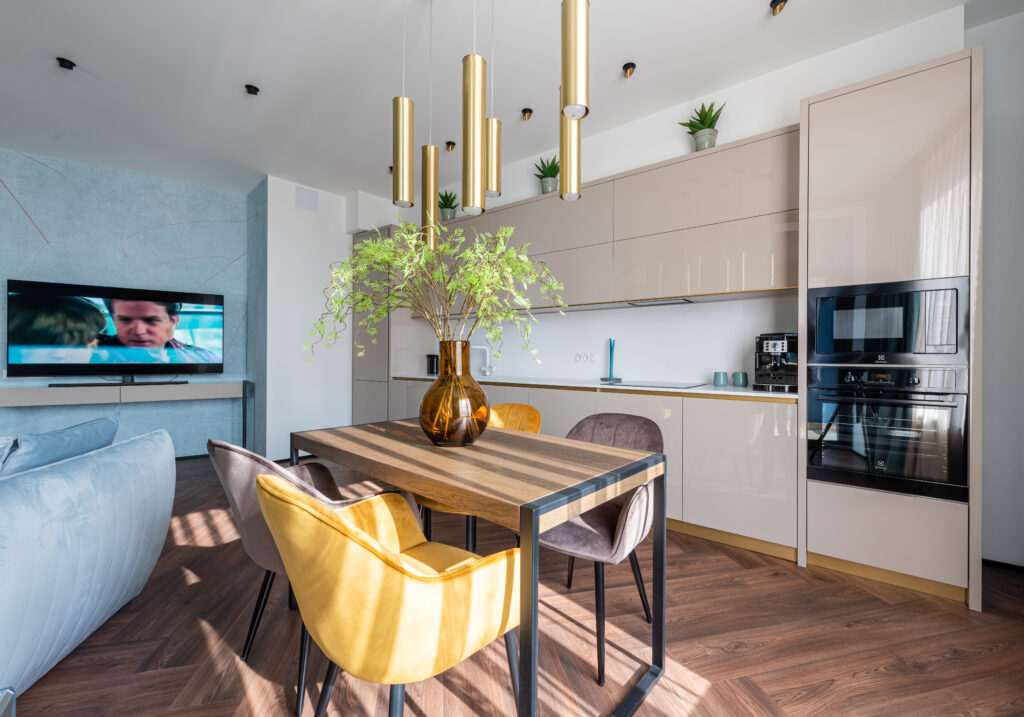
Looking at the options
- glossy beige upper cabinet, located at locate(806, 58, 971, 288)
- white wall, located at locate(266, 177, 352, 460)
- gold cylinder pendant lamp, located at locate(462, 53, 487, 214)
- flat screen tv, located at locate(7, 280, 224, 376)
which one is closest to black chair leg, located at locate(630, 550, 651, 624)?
gold cylinder pendant lamp, located at locate(462, 53, 487, 214)

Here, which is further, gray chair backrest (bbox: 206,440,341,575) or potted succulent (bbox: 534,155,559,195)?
potted succulent (bbox: 534,155,559,195)

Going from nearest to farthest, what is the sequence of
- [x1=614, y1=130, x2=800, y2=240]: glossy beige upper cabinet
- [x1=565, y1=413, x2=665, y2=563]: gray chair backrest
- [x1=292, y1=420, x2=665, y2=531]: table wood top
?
1. [x1=292, y1=420, x2=665, y2=531]: table wood top
2. [x1=565, y1=413, x2=665, y2=563]: gray chair backrest
3. [x1=614, y1=130, x2=800, y2=240]: glossy beige upper cabinet

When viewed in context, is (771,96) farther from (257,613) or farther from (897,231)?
(257,613)

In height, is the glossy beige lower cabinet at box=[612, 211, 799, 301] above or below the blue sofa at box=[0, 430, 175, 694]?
above

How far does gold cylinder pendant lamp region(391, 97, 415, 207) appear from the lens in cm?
170

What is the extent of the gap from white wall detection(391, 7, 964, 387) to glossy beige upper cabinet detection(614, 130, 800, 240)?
0.40 meters

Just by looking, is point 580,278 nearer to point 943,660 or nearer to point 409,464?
point 409,464

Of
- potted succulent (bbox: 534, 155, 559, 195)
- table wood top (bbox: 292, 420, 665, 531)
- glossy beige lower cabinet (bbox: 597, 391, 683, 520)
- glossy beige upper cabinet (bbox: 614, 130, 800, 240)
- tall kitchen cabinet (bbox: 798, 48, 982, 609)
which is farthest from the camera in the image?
potted succulent (bbox: 534, 155, 559, 195)

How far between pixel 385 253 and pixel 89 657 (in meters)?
1.79

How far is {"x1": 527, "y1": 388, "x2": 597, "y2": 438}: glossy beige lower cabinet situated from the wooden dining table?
1287 mm

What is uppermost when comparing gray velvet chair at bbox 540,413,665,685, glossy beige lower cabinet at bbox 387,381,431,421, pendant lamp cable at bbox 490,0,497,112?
pendant lamp cable at bbox 490,0,497,112

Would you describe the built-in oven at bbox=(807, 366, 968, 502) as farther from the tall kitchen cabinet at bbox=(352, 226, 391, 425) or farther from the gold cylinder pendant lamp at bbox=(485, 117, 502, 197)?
the tall kitchen cabinet at bbox=(352, 226, 391, 425)

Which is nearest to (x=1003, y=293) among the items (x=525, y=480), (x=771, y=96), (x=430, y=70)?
(x=771, y=96)

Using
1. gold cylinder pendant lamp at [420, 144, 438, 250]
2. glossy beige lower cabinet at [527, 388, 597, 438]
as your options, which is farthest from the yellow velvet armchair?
glossy beige lower cabinet at [527, 388, 597, 438]
